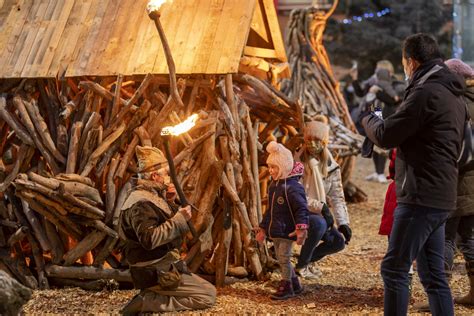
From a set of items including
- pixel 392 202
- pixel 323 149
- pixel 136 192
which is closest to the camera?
pixel 136 192

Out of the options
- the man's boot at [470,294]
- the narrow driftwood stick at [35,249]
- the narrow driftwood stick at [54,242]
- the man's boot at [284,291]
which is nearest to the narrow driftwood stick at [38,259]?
the narrow driftwood stick at [35,249]

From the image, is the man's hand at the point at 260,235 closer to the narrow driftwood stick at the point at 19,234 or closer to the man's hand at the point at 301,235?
the man's hand at the point at 301,235

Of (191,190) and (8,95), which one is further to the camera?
(8,95)

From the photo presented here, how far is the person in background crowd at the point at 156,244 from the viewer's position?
6105mm

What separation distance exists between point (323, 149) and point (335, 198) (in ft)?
1.59

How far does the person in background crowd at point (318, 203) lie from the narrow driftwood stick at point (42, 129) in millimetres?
2142

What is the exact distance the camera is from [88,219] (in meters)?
7.23

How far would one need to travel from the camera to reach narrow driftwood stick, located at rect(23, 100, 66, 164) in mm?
7477

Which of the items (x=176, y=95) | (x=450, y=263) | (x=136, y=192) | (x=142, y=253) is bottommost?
(x=450, y=263)

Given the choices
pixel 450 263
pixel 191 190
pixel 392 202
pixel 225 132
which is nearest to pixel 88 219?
pixel 191 190

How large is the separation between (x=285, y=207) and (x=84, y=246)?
1.76 meters

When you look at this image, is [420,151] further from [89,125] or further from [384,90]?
[384,90]

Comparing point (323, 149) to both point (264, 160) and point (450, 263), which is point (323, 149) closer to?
point (264, 160)

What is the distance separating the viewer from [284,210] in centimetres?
702
